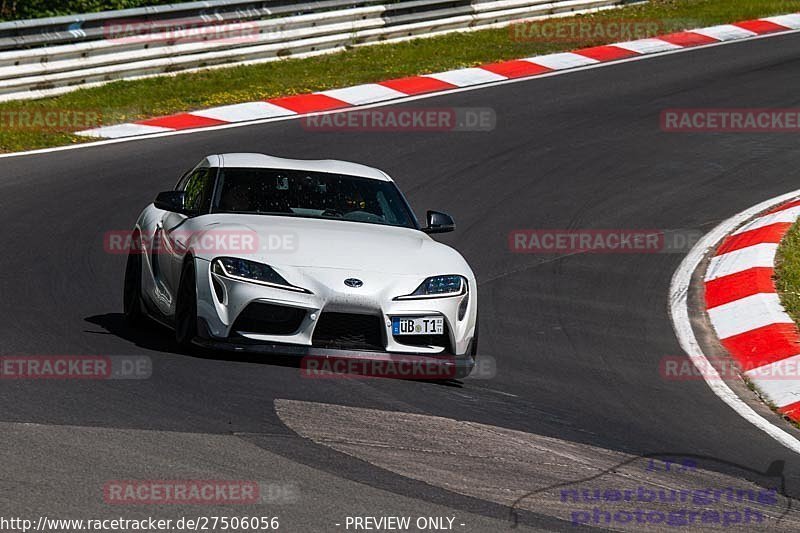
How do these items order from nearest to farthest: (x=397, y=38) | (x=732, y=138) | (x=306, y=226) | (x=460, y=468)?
(x=460, y=468), (x=306, y=226), (x=732, y=138), (x=397, y=38)

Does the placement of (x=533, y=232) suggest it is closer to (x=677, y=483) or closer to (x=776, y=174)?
(x=776, y=174)

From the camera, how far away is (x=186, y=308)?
788 cm

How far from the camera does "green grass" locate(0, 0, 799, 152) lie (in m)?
16.3

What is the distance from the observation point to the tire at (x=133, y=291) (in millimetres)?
8898

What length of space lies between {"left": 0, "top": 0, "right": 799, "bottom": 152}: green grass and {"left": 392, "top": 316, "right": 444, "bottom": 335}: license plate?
27.2ft

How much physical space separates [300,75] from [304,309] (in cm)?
1120

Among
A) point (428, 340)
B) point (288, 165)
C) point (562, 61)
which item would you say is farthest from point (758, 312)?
point (562, 61)

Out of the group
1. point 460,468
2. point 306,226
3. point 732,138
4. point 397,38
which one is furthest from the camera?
point 397,38

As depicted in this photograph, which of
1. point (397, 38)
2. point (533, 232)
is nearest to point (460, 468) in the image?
point (533, 232)

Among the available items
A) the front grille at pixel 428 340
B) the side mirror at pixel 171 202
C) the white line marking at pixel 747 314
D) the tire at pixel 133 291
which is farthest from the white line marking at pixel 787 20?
the front grille at pixel 428 340

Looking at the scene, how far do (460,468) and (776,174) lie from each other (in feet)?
30.8

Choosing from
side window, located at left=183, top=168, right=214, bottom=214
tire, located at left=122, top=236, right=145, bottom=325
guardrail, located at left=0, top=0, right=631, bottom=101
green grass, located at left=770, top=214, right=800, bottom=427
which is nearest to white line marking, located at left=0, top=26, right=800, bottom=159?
guardrail, located at left=0, top=0, right=631, bottom=101

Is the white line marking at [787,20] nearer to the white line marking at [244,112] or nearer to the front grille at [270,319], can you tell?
the white line marking at [244,112]

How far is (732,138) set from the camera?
52.6 feet
